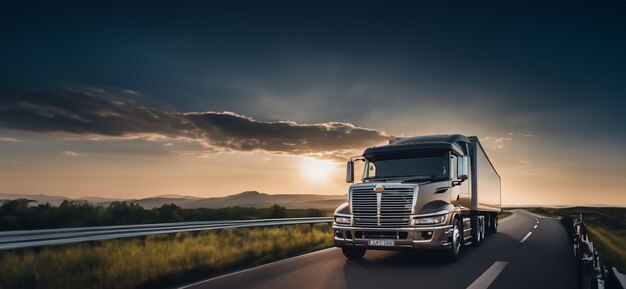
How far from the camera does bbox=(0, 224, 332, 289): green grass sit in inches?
344

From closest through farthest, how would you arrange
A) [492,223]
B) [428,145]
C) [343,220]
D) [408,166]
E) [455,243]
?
[455,243]
[343,220]
[428,145]
[408,166]
[492,223]

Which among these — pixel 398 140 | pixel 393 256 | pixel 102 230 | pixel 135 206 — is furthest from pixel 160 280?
pixel 135 206

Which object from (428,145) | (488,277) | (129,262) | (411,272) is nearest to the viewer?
(488,277)

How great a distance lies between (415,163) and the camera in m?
11.5

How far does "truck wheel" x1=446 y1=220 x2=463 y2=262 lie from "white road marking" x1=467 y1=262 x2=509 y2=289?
844 mm

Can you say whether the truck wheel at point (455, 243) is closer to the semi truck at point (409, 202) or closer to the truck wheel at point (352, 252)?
the semi truck at point (409, 202)

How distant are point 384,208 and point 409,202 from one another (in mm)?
572

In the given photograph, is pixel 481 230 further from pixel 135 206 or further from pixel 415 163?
pixel 135 206

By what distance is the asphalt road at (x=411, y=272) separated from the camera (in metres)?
7.95

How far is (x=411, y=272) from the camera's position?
30.1 ft

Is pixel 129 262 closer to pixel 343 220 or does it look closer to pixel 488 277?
pixel 343 220

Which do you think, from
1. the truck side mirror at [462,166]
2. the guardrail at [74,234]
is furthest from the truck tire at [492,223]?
the guardrail at [74,234]

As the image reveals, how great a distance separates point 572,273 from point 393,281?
380 cm

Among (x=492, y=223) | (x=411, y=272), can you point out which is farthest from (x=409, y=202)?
(x=492, y=223)
